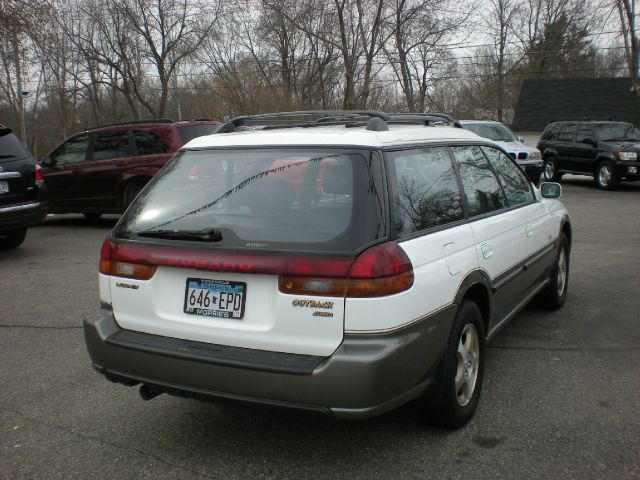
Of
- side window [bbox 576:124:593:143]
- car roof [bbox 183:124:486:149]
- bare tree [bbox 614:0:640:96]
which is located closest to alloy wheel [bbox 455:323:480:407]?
car roof [bbox 183:124:486:149]

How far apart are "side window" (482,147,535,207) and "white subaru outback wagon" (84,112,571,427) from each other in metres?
0.88

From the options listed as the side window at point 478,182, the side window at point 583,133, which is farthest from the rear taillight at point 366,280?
the side window at point 583,133

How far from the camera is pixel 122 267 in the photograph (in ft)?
10.6

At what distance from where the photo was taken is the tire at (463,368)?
10.5 ft

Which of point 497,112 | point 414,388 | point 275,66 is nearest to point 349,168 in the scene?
point 414,388

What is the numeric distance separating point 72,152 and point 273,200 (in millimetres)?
9662

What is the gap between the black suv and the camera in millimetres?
16516

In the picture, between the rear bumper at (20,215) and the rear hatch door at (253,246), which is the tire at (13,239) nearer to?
the rear bumper at (20,215)

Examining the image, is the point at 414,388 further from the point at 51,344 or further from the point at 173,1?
the point at 173,1

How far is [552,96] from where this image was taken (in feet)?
115

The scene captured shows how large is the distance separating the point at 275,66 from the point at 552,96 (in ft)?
54.5

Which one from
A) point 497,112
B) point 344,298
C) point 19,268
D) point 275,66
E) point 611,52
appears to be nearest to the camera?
point 344,298

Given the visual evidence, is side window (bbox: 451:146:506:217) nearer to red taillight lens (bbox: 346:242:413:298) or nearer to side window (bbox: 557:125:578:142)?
red taillight lens (bbox: 346:242:413:298)

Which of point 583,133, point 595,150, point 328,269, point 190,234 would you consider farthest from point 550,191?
point 583,133
